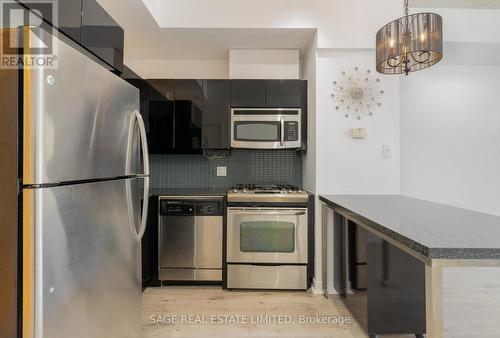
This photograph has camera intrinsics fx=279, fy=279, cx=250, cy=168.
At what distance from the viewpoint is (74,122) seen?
110 cm

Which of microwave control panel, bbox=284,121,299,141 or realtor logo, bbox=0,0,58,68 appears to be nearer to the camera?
realtor logo, bbox=0,0,58,68

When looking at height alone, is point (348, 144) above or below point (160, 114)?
below

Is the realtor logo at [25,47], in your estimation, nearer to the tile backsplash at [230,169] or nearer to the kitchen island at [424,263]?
the kitchen island at [424,263]

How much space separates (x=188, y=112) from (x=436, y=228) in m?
2.48

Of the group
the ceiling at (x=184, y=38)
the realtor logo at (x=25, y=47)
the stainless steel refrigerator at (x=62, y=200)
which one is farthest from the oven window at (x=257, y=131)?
the realtor logo at (x=25, y=47)

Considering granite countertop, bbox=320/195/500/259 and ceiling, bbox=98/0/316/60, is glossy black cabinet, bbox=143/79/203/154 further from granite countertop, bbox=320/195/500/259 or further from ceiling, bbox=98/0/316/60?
granite countertop, bbox=320/195/500/259

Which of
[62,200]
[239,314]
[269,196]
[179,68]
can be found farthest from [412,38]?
[179,68]

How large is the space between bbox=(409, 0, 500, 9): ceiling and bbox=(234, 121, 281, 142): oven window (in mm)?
1749

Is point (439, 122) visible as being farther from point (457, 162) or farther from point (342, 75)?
point (342, 75)

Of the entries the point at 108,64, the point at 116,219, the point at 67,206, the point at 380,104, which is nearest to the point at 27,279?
the point at 67,206

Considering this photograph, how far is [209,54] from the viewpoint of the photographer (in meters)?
3.26

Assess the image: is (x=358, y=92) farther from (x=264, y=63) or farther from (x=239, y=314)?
(x=239, y=314)

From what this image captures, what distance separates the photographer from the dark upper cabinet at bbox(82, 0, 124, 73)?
60.7 inches

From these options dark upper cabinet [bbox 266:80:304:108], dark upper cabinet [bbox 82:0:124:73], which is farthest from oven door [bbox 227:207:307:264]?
dark upper cabinet [bbox 82:0:124:73]
